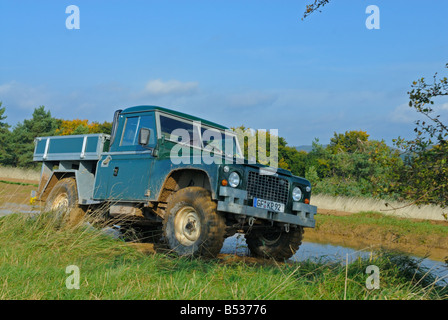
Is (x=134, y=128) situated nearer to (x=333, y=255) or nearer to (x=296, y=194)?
(x=296, y=194)

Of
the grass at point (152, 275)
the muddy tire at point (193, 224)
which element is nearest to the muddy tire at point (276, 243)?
the muddy tire at point (193, 224)

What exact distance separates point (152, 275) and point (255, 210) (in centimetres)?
223

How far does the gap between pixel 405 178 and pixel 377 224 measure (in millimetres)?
8874

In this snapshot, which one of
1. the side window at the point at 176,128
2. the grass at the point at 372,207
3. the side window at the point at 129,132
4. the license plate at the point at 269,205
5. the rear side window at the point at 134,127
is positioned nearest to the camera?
the license plate at the point at 269,205

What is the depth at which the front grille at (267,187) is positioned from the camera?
6812mm

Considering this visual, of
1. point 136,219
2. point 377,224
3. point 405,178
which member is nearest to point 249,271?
point 405,178

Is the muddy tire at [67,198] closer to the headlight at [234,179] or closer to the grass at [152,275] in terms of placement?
the grass at [152,275]

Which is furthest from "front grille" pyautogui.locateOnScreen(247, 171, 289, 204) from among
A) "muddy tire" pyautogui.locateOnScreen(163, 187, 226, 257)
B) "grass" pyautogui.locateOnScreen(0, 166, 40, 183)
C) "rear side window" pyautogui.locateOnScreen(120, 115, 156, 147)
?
"grass" pyautogui.locateOnScreen(0, 166, 40, 183)

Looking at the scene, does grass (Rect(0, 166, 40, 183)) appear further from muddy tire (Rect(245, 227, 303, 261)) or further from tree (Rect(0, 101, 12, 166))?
muddy tire (Rect(245, 227, 303, 261))

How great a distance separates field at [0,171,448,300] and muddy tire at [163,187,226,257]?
12.1 inches

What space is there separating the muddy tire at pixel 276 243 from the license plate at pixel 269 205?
0.71 m

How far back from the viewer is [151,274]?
4.71 metres

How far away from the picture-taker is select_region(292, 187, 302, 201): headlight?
7341mm
